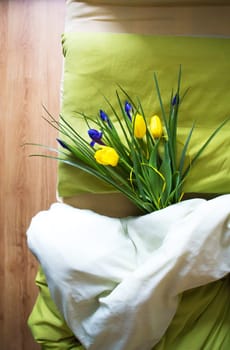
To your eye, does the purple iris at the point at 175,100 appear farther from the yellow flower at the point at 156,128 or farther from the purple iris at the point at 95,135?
the purple iris at the point at 95,135

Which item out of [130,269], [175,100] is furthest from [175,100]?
[130,269]

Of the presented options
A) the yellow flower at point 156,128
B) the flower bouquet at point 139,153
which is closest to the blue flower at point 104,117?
the flower bouquet at point 139,153

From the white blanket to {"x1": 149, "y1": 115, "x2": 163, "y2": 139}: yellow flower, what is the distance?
9.0 inches

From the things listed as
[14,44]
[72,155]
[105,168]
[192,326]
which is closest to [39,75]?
[14,44]

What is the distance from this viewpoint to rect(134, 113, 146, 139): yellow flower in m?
1.00

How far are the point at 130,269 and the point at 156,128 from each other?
42 cm

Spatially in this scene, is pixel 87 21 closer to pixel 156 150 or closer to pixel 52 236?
pixel 156 150

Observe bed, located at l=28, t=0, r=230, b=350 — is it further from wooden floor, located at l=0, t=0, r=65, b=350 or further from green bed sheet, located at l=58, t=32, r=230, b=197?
wooden floor, located at l=0, t=0, r=65, b=350

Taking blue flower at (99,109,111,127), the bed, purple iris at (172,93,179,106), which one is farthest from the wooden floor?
purple iris at (172,93,179,106)

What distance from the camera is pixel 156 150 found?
1.04 m

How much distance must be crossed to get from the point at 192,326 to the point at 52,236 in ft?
1.55

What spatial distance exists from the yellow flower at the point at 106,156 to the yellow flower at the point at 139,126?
0.09m

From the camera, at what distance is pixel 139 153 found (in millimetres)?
1028

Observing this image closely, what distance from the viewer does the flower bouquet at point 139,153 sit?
102 cm
